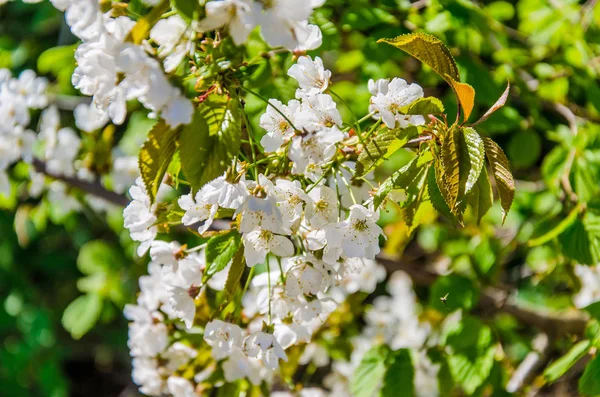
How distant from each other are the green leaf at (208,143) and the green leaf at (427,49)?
0.72 ft

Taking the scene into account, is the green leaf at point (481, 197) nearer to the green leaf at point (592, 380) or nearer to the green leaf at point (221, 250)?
the green leaf at point (221, 250)

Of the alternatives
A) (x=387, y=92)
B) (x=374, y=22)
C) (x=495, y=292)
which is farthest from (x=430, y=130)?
(x=495, y=292)

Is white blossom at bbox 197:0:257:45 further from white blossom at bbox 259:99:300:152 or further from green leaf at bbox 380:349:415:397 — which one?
green leaf at bbox 380:349:415:397

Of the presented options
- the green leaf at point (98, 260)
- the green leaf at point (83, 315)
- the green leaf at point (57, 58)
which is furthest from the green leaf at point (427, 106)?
the green leaf at point (98, 260)

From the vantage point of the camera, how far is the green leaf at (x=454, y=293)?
1.26m

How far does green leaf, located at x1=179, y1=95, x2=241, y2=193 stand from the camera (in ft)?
2.21

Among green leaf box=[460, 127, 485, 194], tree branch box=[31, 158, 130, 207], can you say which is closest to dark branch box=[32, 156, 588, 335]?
tree branch box=[31, 158, 130, 207]

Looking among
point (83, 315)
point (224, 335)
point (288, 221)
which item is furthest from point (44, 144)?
point (288, 221)

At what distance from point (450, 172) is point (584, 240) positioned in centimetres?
58

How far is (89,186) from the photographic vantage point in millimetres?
1606

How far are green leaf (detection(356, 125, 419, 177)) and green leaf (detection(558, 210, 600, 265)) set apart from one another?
0.56 m

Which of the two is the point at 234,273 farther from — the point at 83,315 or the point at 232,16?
the point at 83,315

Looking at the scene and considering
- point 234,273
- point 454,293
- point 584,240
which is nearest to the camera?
point 234,273

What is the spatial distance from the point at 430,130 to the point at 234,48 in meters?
0.28
